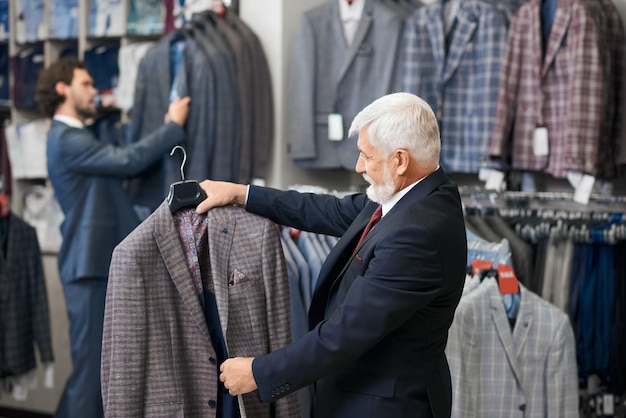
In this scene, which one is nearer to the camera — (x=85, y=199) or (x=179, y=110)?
(x=85, y=199)

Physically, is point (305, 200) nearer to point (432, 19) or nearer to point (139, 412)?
point (139, 412)

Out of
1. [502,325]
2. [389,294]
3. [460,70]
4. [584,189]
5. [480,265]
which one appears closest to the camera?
[389,294]

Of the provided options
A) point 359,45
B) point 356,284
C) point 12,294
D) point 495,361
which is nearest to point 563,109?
point 359,45

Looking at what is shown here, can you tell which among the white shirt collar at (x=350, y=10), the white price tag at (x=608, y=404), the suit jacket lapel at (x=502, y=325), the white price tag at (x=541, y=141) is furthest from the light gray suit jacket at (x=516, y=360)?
the white shirt collar at (x=350, y=10)

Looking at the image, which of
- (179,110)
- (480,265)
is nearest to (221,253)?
(480,265)

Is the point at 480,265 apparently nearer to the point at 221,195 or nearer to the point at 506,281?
the point at 506,281

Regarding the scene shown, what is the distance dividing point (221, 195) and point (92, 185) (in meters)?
1.79

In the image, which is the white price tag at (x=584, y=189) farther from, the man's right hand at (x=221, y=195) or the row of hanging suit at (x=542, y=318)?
the man's right hand at (x=221, y=195)

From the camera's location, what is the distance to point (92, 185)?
3.88 metres

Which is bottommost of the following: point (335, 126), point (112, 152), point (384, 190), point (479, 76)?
point (384, 190)

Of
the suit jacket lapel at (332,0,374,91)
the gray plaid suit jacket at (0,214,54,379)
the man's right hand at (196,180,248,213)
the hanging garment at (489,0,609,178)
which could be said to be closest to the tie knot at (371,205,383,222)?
the man's right hand at (196,180,248,213)

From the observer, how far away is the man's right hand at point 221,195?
225cm

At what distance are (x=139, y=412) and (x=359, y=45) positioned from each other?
2.55 meters

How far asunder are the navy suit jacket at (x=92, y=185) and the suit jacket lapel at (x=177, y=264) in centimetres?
176
